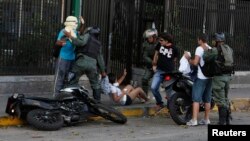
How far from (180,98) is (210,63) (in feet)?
3.14

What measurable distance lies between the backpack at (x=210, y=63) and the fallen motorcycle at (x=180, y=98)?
1.83 feet

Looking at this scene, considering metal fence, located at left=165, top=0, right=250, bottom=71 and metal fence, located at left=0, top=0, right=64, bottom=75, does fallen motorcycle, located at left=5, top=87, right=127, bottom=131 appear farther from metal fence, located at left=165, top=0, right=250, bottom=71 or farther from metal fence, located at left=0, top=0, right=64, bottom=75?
metal fence, located at left=165, top=0, right=250, bottom=71

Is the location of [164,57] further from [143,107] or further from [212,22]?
[212,22]

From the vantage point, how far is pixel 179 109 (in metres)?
10.3

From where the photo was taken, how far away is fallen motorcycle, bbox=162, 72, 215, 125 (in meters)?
10.2

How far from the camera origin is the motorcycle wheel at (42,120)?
9062 mm

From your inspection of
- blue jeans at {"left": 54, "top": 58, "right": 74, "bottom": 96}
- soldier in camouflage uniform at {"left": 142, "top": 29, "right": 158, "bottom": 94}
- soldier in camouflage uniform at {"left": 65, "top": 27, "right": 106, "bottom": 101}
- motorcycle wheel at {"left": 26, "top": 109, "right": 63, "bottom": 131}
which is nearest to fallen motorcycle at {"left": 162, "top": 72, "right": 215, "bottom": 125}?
soldier in camouflage uniform at {"left": 142, "top": 29, "right": 158, "bottom": 94}

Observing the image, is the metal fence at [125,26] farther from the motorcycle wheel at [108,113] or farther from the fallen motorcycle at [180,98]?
the motorcycle wheel at [108,113]

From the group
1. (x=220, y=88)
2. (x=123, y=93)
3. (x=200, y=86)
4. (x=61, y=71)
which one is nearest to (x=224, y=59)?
(x=220, y=88)

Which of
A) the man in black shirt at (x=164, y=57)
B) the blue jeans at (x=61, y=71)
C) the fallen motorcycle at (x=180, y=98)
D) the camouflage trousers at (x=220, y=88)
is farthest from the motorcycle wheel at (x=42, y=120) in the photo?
the camouflage trousers at (x=220, y=88)

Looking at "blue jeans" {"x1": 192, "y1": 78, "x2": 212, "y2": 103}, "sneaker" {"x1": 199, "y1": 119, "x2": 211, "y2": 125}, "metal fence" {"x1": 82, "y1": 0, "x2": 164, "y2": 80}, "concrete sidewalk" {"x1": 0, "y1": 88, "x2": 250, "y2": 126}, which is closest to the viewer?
"concrete sidewalk" {"x1": 0, "y1": 88, "x2": 250, "y2": 126}

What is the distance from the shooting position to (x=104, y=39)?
1355 cm

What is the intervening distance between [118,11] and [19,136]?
619cm

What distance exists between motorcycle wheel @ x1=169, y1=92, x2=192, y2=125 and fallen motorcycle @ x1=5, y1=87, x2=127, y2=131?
940 millimetres
